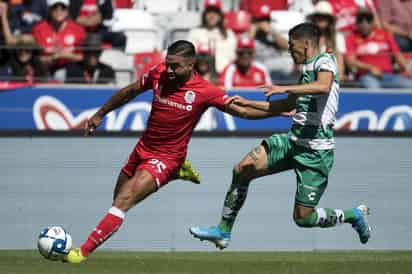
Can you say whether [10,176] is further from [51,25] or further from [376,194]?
[376,194]

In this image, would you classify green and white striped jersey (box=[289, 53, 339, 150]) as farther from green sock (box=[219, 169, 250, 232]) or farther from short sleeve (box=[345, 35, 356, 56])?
short sleeve (box=[345, 35, 356, 56])

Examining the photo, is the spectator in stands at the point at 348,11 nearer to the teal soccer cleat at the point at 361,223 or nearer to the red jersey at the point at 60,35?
the red jersey at the point at 60,35

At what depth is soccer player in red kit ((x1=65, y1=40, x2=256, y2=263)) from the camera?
31.1ft

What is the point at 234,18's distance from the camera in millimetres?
16156

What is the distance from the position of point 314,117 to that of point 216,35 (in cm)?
589

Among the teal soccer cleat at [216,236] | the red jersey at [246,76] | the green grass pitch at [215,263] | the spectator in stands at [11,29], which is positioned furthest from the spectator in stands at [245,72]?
the teal soccer cleat at [216,236]

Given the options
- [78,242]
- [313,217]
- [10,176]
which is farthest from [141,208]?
[313,217]

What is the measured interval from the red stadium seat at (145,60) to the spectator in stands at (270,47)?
1520 mm

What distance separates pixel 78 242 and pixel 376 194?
A: 405cm

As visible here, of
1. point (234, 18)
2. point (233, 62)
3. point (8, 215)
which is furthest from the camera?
point (234, 18)

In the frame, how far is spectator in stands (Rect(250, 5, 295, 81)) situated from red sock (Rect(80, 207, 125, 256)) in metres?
6.39

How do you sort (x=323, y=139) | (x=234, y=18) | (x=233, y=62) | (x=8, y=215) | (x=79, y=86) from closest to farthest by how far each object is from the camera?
(x=323, y=139) < (x=8, y=215) < (x=79, y=86) < (x=233, y=62) < (x=234, y=18)

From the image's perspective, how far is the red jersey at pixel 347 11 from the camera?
53.5 feet

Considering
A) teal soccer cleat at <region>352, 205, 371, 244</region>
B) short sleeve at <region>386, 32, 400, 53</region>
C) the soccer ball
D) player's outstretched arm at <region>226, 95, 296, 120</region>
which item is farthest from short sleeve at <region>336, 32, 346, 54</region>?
the soccer ball
